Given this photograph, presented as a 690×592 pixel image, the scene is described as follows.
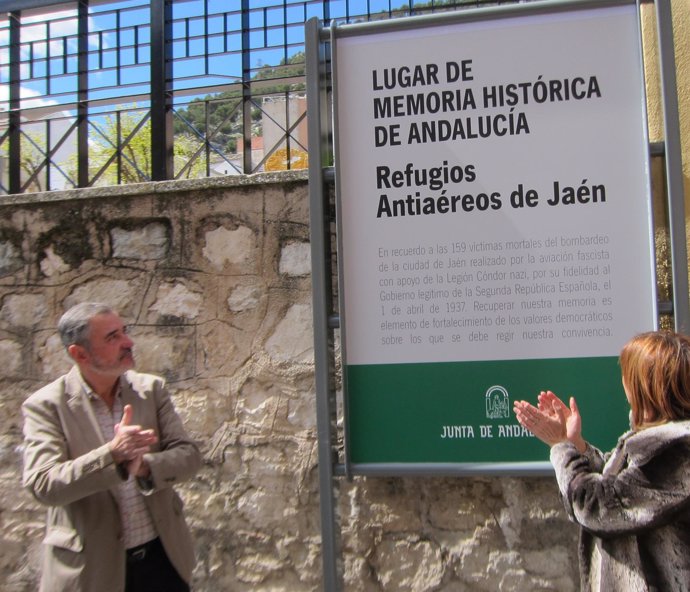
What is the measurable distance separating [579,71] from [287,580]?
2245 millimetres

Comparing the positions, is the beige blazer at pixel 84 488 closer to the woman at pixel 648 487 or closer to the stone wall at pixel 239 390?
the stone wall at pixel 239 390

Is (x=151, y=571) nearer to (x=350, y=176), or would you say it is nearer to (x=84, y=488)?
(x=84, y=488)

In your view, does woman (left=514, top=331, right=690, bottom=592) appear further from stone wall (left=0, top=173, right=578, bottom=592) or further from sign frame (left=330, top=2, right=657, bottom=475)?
stone wall (left=0, top=173, right=578, bottom=592)

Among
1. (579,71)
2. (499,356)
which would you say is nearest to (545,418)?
(499,356)

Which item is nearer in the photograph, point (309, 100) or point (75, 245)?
point (309, 100)

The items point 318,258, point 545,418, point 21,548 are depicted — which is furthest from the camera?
point 21,548

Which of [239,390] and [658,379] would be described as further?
[239,390]

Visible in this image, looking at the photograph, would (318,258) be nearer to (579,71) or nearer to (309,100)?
(309,100)

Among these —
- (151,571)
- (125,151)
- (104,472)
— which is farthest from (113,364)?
(125,151)

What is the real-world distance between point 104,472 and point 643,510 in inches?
57.2

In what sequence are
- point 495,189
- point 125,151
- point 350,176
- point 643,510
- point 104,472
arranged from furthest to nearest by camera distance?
point 125,151 < point 350,176 < point 495,189 < point 104,472 < point 643,510

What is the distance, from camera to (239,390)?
3.39 meters

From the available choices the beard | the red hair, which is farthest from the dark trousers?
the red hair

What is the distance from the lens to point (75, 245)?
3629 millimetres
